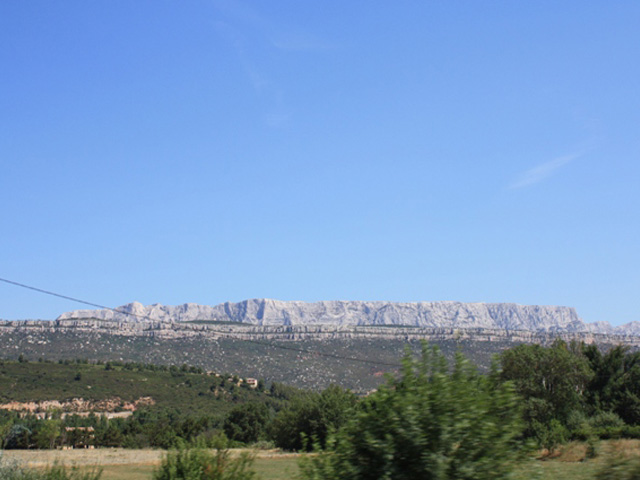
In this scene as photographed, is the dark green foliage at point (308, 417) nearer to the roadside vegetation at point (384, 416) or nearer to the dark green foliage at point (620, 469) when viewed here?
the roadside vegetation at point (384, 416)

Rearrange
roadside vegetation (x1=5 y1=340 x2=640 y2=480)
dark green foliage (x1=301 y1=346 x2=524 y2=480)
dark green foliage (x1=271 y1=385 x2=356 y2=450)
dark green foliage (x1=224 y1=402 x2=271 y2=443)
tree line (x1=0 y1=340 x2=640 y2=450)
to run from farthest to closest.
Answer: dark green foliage (x1=224 y1=402 x2=271 y2=443)
dark green foliage (x1=271 y1=385 x2=356 y2=450)
tree line (x1=0 y1=340 x2=640 y2=450)
roadside vegetation (x1=5 y1=340 x2=640 y2=480)
dark green foliage (x1=301 y1=346 x2=524 y2=480)

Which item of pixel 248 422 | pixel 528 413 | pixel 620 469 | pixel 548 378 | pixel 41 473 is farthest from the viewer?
pixel 248 422

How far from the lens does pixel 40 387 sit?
369 ft

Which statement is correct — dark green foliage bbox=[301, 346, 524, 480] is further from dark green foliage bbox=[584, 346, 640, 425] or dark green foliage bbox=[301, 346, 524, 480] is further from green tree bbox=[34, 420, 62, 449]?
green tree bbox=[34, 420, 62, 449]

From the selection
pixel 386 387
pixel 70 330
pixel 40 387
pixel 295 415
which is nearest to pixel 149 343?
pixel 70 330

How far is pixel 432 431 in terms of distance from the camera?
28.5 ft

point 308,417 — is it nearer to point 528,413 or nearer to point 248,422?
point 248,422

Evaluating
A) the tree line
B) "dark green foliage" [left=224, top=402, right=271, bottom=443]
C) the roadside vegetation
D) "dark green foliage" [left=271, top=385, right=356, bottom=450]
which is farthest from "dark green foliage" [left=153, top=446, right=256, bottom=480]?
"dark green foliage" [left=224, top=402, right=271, bottom=443]

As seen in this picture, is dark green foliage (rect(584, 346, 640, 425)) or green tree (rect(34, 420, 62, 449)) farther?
green tree (rect(34, 420, 62, 449))

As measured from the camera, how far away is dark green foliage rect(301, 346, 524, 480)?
853 cm

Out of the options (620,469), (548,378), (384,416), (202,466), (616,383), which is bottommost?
(616,383)

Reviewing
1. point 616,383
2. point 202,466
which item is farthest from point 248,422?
point 202,466

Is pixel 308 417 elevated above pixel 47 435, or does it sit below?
above

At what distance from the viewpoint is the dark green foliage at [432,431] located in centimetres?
853
